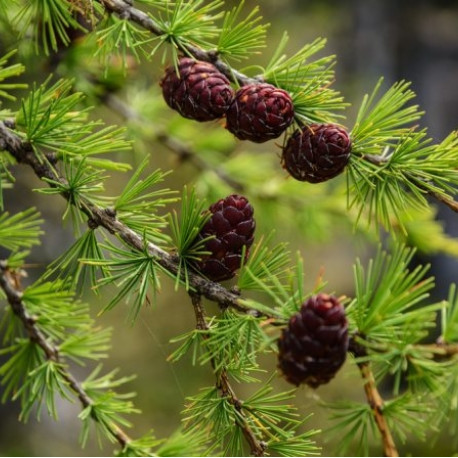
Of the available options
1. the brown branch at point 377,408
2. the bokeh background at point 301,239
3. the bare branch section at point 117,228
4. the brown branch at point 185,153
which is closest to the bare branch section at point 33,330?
the bare branch section at point 117,228

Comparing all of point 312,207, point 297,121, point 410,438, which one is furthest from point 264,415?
point 410,438

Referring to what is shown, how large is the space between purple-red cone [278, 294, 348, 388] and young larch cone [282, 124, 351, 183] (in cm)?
13

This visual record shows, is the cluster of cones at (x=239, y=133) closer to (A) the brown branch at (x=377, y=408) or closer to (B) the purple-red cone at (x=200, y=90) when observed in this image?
(B) the purple-red cone at (x=200, y=90)

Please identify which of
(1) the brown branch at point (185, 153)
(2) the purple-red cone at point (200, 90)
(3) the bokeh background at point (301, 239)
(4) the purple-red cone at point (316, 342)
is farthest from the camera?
(3) the bokeh background at point (301, 239)

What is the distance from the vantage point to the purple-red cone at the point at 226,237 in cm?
44

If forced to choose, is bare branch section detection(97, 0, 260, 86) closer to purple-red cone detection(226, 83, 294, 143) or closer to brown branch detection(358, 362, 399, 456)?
purple-red cone detection(226, 83, 294, 143)

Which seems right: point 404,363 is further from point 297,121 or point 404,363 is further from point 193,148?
point 193,148

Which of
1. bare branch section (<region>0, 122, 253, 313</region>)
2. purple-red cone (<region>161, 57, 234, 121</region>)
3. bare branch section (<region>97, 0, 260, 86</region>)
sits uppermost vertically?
bare branch section (<region>97, 0, 260, 86</region>)

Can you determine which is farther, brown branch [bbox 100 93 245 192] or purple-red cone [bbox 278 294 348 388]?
brown branch [bbox 100 93 245 192]

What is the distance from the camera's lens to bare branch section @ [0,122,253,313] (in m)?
0.42

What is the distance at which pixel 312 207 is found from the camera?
935 mm

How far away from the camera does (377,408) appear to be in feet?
1.32

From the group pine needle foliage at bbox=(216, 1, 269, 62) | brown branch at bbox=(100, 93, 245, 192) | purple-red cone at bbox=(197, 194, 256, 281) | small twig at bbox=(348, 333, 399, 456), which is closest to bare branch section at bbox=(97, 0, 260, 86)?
pine needle foliage at bbox=(216, 1, 269, 62)

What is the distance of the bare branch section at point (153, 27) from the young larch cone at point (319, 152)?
0.07 m
